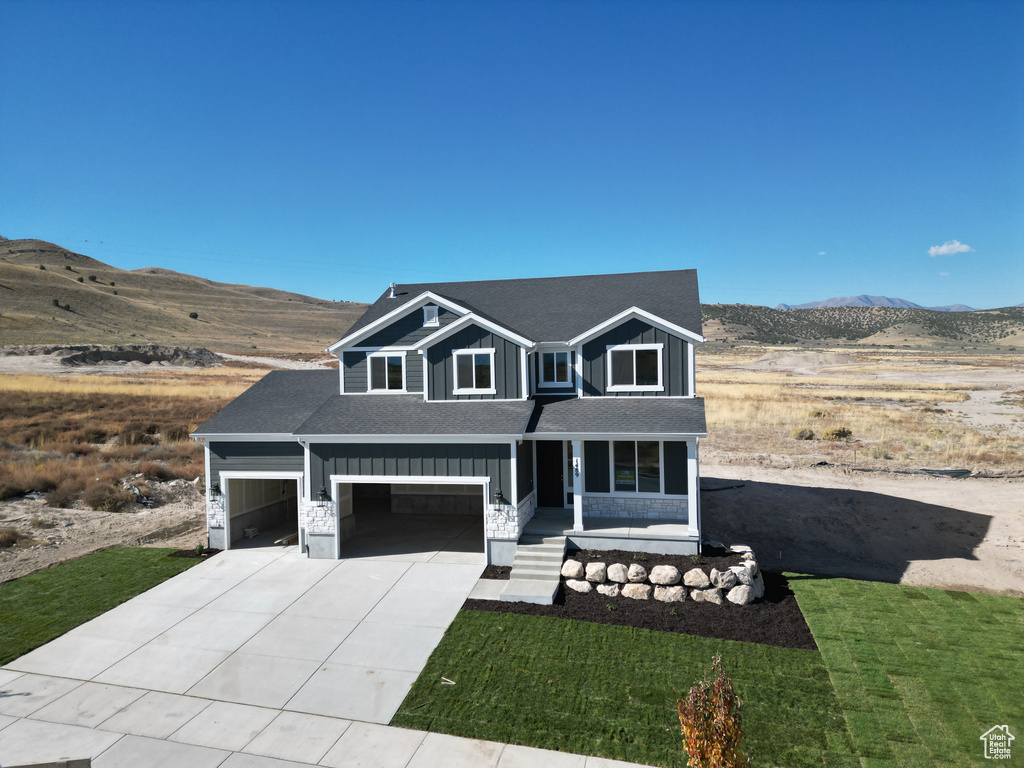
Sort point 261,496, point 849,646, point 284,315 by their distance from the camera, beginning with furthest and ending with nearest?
1. point 284,315
2. point 261,496
3. point 849,646

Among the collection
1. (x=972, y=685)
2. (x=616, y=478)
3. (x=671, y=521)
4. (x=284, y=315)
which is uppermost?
(x=284, y=315)

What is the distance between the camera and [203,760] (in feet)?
→ 26.0

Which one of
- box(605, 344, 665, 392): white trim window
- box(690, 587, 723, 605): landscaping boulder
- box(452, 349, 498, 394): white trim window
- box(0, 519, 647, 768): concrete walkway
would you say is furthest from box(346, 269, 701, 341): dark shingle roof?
box(0, 519, 647, 768): concrete walkway

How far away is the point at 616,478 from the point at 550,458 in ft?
7.03

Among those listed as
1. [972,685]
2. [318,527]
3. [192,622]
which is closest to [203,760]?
[192,622]

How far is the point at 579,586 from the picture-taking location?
1306 cm

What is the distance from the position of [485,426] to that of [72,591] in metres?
10.7

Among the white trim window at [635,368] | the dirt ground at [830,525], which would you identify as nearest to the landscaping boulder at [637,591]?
the dirt ground at [830,525]

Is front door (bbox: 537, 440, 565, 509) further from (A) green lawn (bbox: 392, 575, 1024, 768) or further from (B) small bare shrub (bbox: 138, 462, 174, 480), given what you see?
(B) small bare shrub (bbox: 138, 462, 174, 480)

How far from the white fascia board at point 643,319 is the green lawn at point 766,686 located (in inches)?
303

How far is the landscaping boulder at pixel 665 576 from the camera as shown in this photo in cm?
1266

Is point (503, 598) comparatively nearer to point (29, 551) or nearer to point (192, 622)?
point (192, 622)

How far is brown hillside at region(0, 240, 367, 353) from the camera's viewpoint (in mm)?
76938

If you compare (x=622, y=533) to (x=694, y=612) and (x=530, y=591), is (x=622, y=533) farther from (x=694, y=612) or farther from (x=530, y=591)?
(x=530, y=591)
